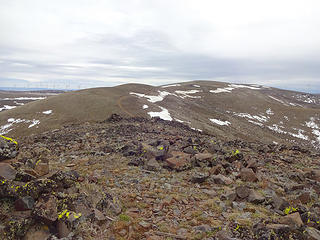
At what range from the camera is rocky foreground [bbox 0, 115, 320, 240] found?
23.0 ft

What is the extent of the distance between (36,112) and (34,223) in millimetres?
52018

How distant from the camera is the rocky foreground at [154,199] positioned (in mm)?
7004

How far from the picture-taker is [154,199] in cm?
1002

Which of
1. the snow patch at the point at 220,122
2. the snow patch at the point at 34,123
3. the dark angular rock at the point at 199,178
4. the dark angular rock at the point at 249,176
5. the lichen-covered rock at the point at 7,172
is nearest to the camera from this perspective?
the lichen-covered rock at the point at 7,172

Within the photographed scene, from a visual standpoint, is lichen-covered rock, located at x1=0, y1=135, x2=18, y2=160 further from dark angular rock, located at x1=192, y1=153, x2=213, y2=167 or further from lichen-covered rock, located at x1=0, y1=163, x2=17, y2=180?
dark angular rock, located at x1=192, y1=153, x2=213, y2=167

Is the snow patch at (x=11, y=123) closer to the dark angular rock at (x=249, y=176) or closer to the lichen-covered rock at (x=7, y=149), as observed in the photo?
the lichen-covered rock at (x=7, y=149)

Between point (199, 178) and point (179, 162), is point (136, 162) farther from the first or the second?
point (199, 178)

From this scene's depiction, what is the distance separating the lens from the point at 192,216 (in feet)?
28.7

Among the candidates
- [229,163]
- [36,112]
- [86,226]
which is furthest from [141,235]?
[36,112]

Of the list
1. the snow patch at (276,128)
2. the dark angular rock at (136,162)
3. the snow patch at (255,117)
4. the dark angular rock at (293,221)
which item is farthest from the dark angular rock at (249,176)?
the snow patch at (255,117)

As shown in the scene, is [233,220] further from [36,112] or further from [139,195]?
[36,112]

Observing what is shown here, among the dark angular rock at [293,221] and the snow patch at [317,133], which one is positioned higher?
the dark angular rock at [293,221]

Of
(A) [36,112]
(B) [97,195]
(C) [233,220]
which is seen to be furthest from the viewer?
(A) [36,112]

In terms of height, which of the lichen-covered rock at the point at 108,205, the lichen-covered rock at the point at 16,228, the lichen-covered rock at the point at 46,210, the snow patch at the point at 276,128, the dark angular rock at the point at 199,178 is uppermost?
the lichen-covered rock at the point at 46,210
